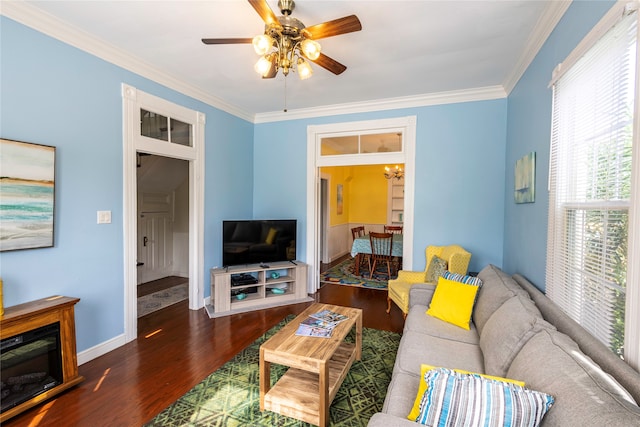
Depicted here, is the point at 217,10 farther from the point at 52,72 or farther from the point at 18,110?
the point at 18,110

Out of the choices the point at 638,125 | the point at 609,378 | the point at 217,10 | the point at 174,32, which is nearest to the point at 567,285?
the point at 609,378

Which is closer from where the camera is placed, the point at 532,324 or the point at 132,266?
the point at 532,324

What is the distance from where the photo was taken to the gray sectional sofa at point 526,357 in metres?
0.93

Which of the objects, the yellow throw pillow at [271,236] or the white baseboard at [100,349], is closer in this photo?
the white baseboard at [100,349]

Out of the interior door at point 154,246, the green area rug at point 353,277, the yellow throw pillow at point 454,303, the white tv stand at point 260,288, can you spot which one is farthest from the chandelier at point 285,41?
the interior door at point 154,246

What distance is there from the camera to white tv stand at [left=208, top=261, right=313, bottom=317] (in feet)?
11.7

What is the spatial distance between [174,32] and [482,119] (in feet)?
11.4

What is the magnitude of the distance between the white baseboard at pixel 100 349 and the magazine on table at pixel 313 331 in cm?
189

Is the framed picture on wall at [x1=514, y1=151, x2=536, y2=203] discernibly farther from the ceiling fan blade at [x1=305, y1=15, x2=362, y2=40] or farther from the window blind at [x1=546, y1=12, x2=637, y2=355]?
the ceiling fan blade at [x1=305, y1=15, x2=362, y2=40]

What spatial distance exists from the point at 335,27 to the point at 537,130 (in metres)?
1.85

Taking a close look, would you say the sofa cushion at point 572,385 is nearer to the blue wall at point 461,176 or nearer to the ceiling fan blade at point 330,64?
the ceiling fan blade at point 330,64

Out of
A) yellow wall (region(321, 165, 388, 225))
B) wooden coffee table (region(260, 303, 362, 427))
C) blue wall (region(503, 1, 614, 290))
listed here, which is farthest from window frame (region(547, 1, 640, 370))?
yellow wall (region(321, 165, 388, 225))

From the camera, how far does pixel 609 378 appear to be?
0.99 meters

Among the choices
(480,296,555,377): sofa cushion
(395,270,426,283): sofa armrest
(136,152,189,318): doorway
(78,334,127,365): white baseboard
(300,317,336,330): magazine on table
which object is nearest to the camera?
(480,296,555,377): sofa cushion
